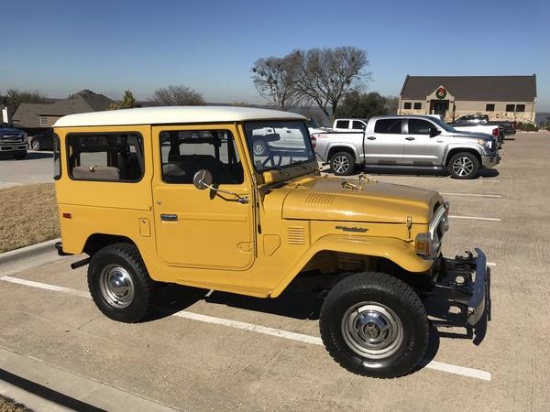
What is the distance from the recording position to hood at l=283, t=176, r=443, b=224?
11.3 ft

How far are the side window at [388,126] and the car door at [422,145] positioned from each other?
267 millimetres

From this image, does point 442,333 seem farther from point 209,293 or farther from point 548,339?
point 209,293

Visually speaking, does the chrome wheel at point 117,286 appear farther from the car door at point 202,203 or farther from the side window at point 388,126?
the side window at point 388,126

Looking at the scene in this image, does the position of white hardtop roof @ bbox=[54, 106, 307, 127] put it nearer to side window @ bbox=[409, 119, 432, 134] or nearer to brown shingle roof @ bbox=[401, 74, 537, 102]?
side window @ bbox=[409, 119, 432, 134]

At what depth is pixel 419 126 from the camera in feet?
46.3

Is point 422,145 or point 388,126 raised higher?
point 388,126

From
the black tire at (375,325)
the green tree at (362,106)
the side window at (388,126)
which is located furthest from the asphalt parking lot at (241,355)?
the green tree at (362,106)

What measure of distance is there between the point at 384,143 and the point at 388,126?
0.55m

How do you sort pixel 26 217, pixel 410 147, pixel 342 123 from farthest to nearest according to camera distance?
pixel 342 123 < pixel 410 147 < pixel 26 217

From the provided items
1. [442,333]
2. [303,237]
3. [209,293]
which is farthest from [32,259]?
[442,333]

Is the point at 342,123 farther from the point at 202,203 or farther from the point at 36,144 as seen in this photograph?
the point at 202,203

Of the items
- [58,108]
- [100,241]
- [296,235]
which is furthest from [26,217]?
[58,108]

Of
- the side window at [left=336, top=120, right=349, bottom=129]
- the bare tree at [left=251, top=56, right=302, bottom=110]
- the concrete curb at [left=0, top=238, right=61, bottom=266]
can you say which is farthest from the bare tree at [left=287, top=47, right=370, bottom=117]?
the concrete curb at [left=0, top=238, right=61, bottom=266]

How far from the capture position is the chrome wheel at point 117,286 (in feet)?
14.4
